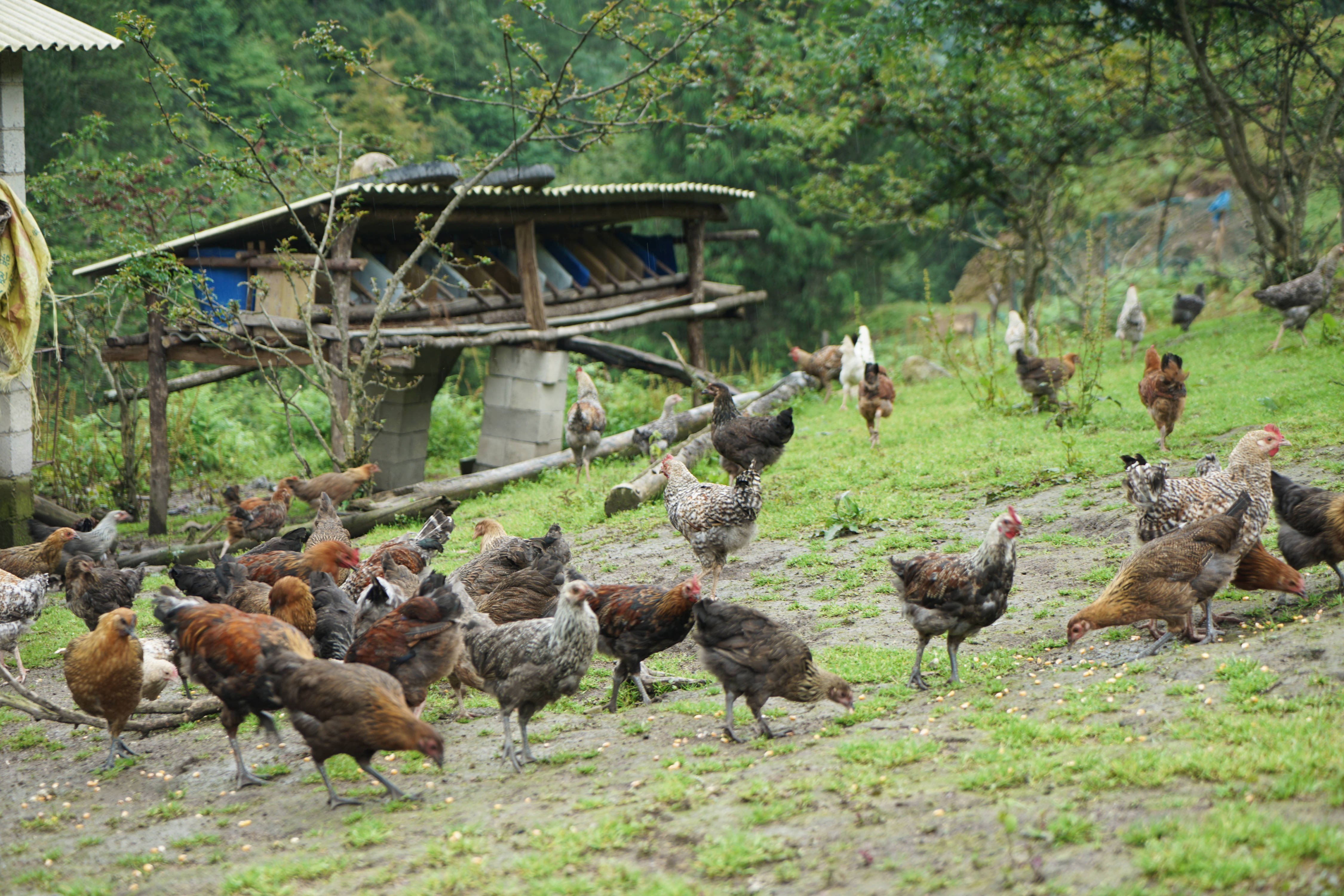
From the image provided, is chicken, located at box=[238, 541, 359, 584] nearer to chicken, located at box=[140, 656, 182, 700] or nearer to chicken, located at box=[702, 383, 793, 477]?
chicken, located at box=[140, 656, 182, 700]

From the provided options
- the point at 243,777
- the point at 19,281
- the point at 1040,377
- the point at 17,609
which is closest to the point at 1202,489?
the point at 243,777

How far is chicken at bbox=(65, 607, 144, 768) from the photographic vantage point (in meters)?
6.12

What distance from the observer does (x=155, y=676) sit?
6.79 m

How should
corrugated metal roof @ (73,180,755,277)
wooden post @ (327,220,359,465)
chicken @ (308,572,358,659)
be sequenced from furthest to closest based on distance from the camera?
corrugated metal roof @ (73,180,755,277)
wooden post @ (327,220,359,465)
chicken @ (308,572,358,659)

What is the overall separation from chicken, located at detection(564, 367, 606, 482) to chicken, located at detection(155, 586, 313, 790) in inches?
303

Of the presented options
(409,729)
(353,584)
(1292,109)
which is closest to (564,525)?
(353,584)

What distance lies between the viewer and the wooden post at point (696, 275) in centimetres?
2066

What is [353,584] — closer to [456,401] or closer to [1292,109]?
[456,401]

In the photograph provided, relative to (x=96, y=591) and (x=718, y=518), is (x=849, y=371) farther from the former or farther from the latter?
(x=96, y=591)

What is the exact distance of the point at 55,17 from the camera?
1213 cm

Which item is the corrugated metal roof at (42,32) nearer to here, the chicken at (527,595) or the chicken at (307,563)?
the chicken at (307,563)

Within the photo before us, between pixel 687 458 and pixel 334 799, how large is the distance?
867 centimetres

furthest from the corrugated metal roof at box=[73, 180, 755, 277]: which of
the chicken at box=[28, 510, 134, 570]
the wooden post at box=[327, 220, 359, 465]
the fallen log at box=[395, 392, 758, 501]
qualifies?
the fallen log at box=[395, 392, 758, 501]

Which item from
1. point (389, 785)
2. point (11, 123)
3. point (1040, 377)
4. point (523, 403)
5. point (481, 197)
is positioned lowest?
point (389, 785)
